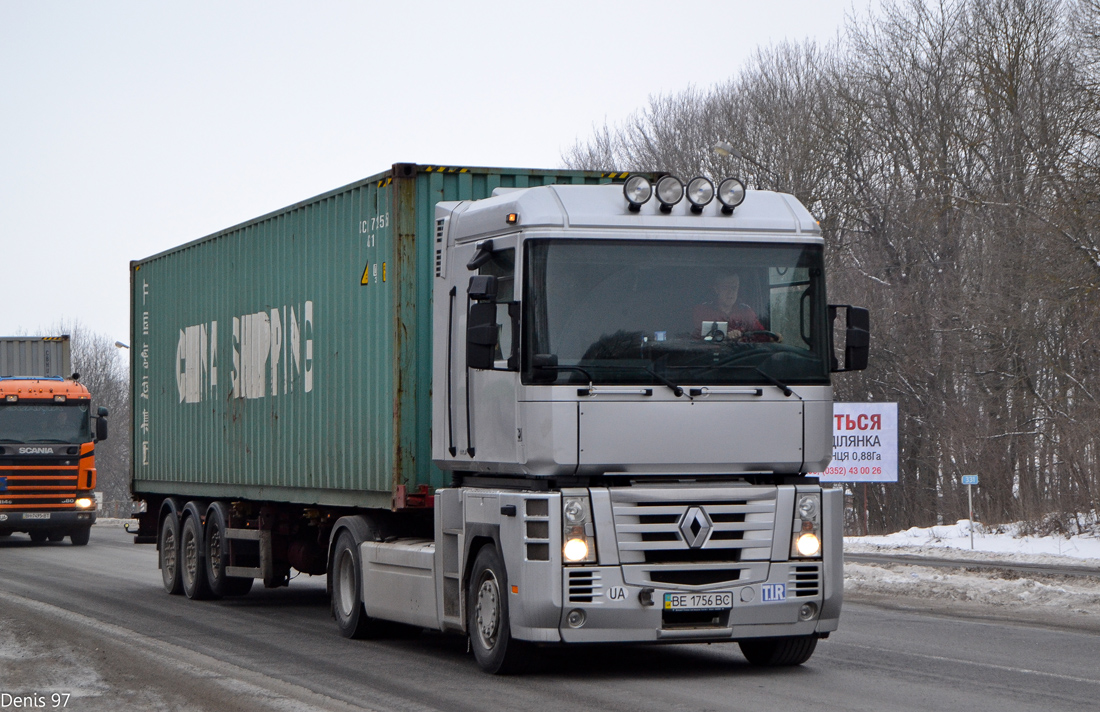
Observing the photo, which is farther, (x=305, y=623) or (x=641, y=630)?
(x=305, y=623)

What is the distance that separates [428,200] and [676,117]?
1459 inches

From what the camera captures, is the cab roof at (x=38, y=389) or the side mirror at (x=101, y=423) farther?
the cab roof at (x=38, y=389)

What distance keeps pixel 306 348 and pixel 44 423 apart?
17.3m

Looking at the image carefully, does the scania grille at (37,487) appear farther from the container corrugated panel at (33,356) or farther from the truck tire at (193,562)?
the truck tire at (193,562)

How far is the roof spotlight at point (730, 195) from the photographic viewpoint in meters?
10.0

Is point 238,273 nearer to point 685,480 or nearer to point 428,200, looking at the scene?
point 428,200

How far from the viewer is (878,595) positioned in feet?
56.0

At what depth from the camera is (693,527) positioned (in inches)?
375

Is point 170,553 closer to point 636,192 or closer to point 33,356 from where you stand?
point 636,192

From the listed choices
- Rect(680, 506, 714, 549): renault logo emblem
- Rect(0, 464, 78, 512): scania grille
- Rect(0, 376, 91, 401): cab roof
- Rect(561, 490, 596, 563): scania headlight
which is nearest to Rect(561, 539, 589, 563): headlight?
Rect(561, 490, 596, 563): scania headlight

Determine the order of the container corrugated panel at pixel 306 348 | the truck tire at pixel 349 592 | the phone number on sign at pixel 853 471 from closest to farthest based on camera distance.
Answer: the container corrugated panel at pixel 306 348
the truck tire at pixel 349 592
the phone number on sign at pixel 853 471

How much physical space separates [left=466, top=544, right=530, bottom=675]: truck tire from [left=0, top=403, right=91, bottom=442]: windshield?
2098 centimetres

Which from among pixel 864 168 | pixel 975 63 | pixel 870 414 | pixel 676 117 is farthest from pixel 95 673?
pixel 676 117

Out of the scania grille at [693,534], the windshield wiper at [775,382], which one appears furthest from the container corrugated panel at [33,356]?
the windshield wiper at [775,382]
